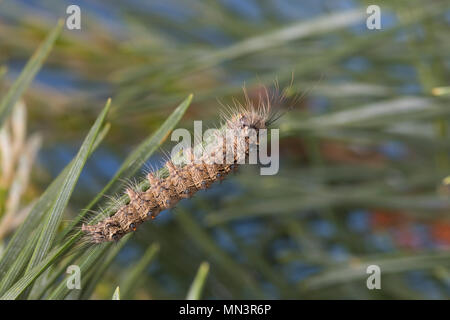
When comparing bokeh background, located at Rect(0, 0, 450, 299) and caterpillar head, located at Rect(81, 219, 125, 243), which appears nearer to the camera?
caterpillar head, located at Rect(81, 219, 125, 243)

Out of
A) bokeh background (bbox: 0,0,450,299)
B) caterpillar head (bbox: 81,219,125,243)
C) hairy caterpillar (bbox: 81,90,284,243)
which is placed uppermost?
bokeh background (bbox: 0,0,450,299)

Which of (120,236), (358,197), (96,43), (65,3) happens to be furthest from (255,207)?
(65,3)

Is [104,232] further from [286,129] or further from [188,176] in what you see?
[286,129]

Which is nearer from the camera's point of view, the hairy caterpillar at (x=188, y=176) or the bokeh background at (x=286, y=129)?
the hairy caterpillar at (x=188, y=176)

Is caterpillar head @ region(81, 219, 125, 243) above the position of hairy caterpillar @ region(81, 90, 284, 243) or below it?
below
